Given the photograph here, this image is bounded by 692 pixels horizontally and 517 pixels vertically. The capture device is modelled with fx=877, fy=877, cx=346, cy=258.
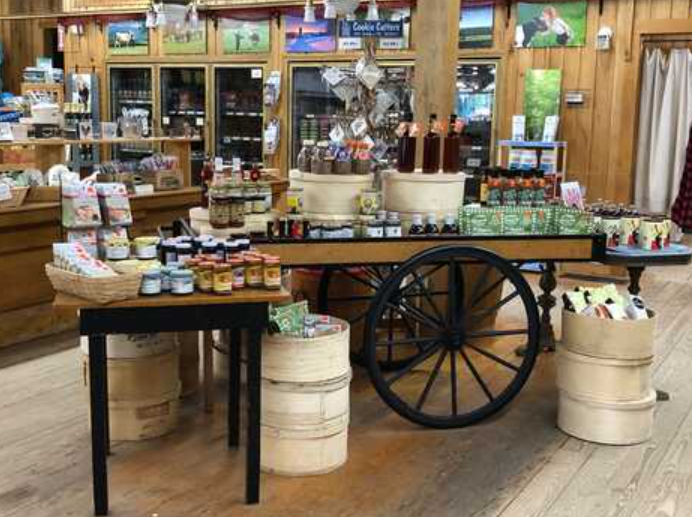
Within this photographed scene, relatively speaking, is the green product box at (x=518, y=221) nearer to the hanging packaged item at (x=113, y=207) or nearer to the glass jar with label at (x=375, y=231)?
the glass jar with label at (x=375, y=231)

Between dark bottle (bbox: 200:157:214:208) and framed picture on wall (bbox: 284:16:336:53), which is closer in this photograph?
dark bottle (bbox: 200:157:214:208)

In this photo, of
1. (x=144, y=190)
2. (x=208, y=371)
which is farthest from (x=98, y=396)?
(x=144, y=190)

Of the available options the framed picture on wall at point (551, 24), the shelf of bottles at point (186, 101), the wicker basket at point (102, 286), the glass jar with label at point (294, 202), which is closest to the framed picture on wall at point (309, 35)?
the shelf of bottles at point (186, 101)

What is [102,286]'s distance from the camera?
2762mm

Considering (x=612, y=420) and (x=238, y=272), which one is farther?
(x=612, y=420)

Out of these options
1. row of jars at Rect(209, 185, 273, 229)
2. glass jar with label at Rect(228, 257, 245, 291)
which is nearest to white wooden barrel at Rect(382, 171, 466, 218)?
row of jars at Rect(209, 185, 273, 229)

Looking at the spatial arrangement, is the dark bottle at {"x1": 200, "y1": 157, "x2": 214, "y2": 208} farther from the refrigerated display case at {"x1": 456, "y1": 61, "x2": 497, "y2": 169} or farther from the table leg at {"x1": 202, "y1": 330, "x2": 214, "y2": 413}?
the refrigerated display case at {"x1": 456, "y1": 61, "x2": 497, "y2": 169}

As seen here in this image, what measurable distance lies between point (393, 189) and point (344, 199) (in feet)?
0.81

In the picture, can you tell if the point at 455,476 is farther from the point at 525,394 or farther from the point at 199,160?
the point at 199,160

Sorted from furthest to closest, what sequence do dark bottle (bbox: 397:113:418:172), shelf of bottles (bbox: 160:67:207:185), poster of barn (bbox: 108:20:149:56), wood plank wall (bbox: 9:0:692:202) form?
poster of barn (bbox: 108:20:149:56) → shelf of bottles (bbox: 160:67:207:185) → wood plank wall (bbox: 9:0:692:202) → dark bottle (bbox: 397:113:418:172)

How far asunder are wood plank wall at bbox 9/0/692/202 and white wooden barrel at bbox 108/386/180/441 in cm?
489

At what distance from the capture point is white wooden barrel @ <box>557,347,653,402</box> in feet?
11.8

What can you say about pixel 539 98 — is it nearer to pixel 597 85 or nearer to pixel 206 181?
pixel 597 85

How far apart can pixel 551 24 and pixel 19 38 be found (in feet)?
25.2
